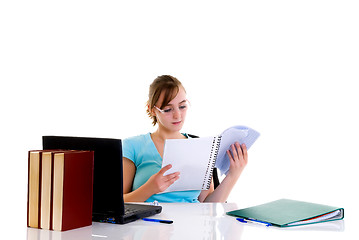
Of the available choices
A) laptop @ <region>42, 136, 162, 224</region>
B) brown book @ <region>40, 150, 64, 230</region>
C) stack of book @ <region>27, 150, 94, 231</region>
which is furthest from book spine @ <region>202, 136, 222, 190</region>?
brown book @ <region>40, 150, 64, 230</region>

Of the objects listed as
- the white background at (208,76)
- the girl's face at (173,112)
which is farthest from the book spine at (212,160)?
the white background at (208,76)

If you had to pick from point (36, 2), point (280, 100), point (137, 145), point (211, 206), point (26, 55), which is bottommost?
point (211, 206)

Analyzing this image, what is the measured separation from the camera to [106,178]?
5.46 ft

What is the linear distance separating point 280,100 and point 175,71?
2.94ft

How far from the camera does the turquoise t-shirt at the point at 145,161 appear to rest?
2.51 metres

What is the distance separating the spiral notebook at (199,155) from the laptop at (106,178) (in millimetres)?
443

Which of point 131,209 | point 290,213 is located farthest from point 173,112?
point 290,213

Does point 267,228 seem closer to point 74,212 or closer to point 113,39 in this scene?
point 74,212

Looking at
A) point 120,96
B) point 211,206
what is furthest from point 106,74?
point 211,206

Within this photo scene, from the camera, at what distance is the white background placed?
361 cm

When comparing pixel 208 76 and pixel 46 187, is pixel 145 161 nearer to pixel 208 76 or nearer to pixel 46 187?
pixel 46 187

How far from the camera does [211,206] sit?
2.08 m

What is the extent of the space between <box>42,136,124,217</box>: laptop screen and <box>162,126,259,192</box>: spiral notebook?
44 centimetres

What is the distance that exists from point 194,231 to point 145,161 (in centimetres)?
101
